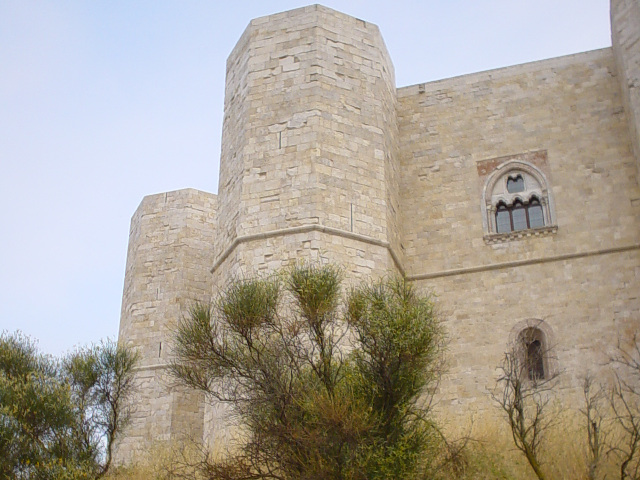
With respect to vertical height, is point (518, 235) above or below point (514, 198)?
below

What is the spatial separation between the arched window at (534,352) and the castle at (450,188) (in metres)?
0.04

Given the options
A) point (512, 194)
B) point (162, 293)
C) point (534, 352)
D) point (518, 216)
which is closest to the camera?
point (534, 352)

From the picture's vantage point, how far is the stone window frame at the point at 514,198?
11.4m

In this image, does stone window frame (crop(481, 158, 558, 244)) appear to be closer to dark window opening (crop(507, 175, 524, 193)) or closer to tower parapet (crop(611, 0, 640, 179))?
dark window opening (crop(507, 175, 524, 193))

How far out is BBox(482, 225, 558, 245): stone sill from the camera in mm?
11251

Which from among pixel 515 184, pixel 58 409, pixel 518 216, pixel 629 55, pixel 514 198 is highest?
pixel 629 55

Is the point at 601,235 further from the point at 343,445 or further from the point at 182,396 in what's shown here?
the point at 182,396

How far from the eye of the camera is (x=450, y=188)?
12086 millimetres

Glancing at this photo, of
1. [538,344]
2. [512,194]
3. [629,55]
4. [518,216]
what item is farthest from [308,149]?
[629,55]

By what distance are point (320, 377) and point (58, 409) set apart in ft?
10.8

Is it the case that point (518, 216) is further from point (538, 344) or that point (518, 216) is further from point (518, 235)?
point (538, 344)

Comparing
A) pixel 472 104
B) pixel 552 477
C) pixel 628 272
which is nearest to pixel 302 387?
pixel 552 477

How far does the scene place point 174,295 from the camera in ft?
46.2

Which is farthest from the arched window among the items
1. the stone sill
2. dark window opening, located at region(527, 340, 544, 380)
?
the stone sill
